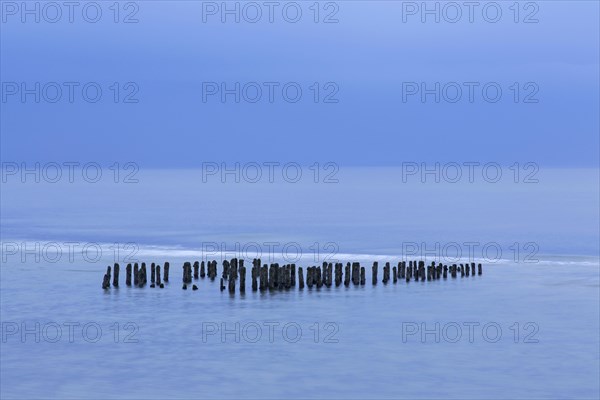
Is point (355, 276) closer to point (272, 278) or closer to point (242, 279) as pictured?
point (272, 278)

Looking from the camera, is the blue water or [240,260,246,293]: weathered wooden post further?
[240,260,246,293]: weathered wooden post

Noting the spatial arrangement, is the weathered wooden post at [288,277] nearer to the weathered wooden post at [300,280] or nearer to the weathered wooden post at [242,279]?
the weathered wooden post at [300,280]

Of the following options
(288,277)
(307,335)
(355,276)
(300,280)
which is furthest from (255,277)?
(307,335)

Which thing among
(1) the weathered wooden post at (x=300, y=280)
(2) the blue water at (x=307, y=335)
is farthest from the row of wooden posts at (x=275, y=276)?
(2) the blue water at (x=307, y=335)

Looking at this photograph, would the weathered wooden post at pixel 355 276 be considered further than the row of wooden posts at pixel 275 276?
Yes

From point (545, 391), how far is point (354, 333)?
7693 mm

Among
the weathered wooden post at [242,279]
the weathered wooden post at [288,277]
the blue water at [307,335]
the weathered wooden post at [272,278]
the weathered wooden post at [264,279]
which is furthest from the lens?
the weathered wooden post at [288,277]

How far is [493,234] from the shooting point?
77.1m

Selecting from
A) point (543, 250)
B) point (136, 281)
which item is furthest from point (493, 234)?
point (136, 281)

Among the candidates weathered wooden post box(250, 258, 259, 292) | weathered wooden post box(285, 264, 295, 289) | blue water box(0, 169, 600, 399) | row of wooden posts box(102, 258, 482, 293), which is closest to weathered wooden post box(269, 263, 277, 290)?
row of wooden posts box(102, 258, 482, 293)

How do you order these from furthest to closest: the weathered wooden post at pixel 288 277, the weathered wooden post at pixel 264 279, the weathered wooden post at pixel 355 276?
the weathered wooden post at pixel 355 276 < the weathered wooden post at pixel 288 277 < the weathered wooden post at pixel 264 279

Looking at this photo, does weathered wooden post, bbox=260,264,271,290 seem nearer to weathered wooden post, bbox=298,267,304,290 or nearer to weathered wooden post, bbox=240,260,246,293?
weathered wooden post, bbox=240,260,246,293

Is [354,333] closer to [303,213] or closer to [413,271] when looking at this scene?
[413,271]

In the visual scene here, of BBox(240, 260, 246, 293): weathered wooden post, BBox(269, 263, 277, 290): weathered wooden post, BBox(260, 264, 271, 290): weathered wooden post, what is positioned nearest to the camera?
BBox(240, 260, 246, 293): weathered wooden post
